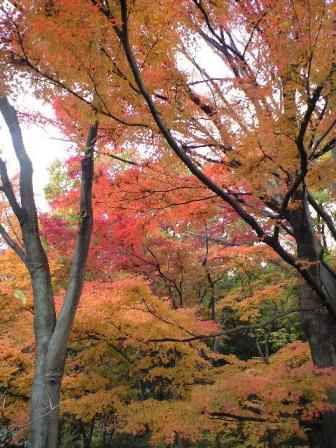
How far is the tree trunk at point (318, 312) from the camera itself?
528 centimetres

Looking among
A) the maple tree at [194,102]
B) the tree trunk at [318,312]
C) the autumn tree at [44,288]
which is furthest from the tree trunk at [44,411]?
the tree trunk at [318,312]

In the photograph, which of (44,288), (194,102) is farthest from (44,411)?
(194,102)

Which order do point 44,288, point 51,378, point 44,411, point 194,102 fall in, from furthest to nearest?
point 194,102 < point 44,288 < point 51,378 < point 44,411

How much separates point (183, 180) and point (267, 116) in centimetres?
140

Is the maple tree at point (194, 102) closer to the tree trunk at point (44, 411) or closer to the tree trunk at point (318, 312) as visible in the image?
the tree trunk at point (318, 312)

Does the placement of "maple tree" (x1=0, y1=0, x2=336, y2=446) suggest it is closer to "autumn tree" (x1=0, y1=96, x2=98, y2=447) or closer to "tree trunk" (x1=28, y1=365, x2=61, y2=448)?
"autumn tree" (x1=0, y1=96, x2=98, y2=447)

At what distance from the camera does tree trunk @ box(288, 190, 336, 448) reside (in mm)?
5277

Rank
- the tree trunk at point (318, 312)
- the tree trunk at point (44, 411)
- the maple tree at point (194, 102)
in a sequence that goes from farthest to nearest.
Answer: the tree trunk at point (318, 312), the tree trunk at point (44, 411), the maple tree at point (194, 102)

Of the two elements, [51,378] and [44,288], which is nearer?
[51,378]

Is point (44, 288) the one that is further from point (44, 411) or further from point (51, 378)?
point (44, 411)

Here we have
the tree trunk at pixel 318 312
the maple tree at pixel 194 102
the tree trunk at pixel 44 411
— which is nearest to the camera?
the maple tree at pixel 194 102

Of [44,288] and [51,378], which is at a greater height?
[44,288]

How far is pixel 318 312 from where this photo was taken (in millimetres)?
5504

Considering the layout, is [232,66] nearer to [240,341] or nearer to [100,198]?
[100,198]
